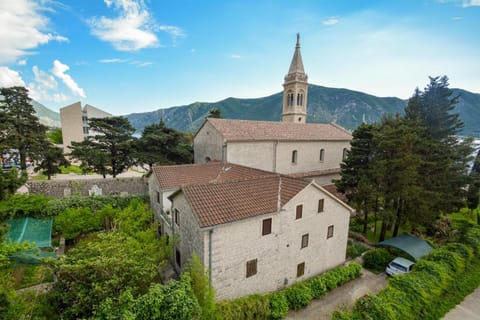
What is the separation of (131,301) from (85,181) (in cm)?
2190

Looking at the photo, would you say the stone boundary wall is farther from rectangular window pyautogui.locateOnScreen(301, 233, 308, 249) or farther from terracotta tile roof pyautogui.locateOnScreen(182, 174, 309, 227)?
rectangular window pyautogui.locateOnScreen(301, 233, 308, 249)

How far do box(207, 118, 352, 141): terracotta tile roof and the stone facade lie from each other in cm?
1180

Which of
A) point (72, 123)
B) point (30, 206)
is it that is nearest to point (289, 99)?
point (30, 206)

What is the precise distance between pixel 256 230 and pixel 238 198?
2.13m

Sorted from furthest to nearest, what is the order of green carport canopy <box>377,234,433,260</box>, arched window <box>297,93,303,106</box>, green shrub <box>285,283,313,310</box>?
arched window <box>297,93,303,106</box> < green carport canopy <box>377,234,433,260</box> < green shrub <box>285,283,313,310</box>

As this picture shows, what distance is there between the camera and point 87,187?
24.2 meters

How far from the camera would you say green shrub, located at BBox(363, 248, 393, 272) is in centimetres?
1744

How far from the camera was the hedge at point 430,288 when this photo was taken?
32.6 ft

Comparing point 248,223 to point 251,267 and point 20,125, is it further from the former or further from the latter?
point 20,125

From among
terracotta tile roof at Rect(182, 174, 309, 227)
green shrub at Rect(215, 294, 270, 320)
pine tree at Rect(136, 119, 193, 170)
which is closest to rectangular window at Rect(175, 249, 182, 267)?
green shrub at Rect(215, 294, 270, 320)

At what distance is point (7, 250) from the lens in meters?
8.32

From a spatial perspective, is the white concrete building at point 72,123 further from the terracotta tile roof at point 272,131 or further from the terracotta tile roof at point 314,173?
the terracotta tile roof at point 314,173

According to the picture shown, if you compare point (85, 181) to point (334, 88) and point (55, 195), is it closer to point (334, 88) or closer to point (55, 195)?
point (55, 195)

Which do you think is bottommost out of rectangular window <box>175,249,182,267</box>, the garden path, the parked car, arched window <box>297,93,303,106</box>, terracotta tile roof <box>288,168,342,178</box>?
the garden path
